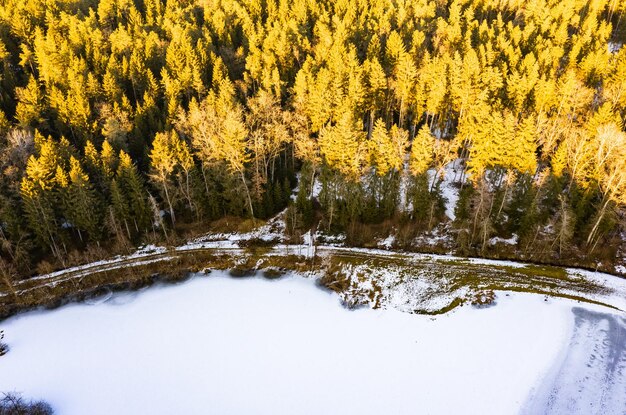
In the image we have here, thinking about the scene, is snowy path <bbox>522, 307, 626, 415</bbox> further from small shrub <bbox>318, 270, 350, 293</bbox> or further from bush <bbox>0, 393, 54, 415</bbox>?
bush <bbox>0, 393, 54, 415</bbox>

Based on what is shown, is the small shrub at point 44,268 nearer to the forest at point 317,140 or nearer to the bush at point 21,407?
the forest at point 317,140

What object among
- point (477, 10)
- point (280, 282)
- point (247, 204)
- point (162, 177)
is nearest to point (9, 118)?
point (162, 177)

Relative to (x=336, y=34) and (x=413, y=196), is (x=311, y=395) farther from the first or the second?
(x=336, y=34)

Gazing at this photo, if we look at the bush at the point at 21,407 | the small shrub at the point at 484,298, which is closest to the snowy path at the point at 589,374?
the small shrub at the point at 484,298

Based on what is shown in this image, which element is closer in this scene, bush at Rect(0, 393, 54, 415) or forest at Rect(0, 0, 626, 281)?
bush at Rect(0, 393, 54, 415)

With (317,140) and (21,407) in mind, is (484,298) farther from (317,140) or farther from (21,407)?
(21,407)

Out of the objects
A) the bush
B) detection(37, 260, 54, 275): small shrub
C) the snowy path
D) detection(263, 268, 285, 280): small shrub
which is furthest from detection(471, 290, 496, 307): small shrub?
detection(37, 260, 54, 275): small shrub
